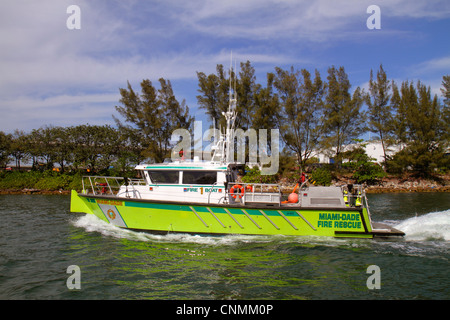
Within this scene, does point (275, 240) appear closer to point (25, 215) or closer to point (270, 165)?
point (25, 215)

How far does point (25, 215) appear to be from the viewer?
16.7m

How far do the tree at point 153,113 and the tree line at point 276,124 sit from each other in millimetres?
106

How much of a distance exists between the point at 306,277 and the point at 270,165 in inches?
1076

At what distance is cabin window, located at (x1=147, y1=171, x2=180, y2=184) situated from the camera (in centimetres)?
1233

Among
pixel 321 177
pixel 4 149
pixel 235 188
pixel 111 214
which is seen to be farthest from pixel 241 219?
pixel 4 149

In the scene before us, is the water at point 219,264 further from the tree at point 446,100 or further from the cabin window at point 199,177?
the tree at point 446,100

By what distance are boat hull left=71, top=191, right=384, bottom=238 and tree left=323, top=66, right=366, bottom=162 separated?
24.2 metres

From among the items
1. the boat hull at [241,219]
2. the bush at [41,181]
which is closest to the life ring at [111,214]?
the boat hull at [241,219]

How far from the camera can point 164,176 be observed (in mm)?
12406

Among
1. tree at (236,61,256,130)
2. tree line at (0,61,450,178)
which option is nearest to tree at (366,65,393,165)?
tree line at (0,61,450,178)

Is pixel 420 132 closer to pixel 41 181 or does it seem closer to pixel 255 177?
pixel 255 177

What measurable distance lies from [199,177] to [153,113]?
24.9 metres

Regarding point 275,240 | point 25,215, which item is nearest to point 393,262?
point 275,240

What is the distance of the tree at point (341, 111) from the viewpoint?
34381 mm
